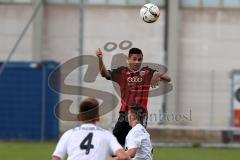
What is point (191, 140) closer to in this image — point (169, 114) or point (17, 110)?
point (169, 114)

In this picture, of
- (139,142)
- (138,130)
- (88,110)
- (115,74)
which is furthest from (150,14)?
(88,110)

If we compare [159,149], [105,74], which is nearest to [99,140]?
[105,74]

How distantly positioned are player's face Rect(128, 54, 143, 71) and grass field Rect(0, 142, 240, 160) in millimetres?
6689

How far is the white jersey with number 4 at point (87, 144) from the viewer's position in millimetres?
9227

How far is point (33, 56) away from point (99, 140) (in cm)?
2023

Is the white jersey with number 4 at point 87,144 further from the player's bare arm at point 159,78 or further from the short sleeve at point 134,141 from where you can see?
the player's bare arm at point 159,78

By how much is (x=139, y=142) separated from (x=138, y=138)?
6 cm

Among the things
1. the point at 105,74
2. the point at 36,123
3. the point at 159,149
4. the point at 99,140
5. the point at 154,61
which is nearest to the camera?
the point at 99,140

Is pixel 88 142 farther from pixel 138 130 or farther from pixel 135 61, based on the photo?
pixel 135 61

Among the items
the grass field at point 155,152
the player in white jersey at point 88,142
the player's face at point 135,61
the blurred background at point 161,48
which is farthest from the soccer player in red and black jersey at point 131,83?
the blurred background at point 161,48

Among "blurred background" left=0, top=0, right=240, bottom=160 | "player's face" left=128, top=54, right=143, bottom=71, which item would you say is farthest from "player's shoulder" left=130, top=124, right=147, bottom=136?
"blurred background" left=0, top=0, right=240, bottom=160

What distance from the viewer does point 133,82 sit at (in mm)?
13766

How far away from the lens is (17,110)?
26.5 metres

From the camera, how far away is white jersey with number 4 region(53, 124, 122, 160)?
9227 millimetres
